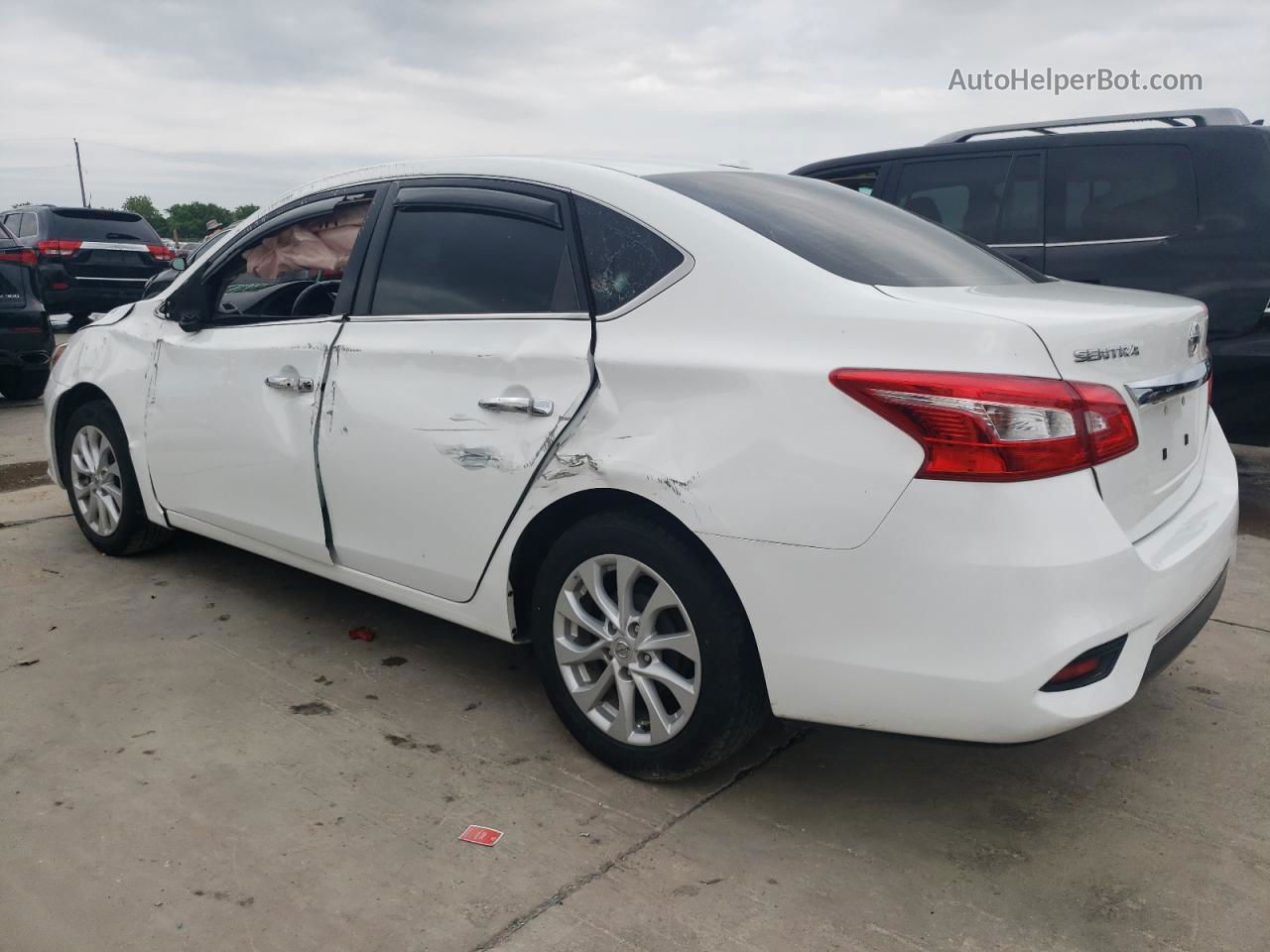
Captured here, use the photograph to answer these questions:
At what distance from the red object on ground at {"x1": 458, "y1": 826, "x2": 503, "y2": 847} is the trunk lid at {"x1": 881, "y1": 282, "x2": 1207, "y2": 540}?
5.01 feet

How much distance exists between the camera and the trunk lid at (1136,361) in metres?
2.25

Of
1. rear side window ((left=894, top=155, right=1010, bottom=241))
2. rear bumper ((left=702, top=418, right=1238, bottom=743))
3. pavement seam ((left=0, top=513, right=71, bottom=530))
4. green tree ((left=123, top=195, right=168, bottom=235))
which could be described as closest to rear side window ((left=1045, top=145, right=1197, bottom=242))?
rear side window ((left=894, top=155, right=1010, bottom=241))

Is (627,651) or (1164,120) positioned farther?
(1164,120)

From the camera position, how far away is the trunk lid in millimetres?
2254

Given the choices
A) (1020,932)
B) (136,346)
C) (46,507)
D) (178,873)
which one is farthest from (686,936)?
(46,507)

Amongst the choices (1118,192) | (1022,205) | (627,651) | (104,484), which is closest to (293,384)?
(627,651)

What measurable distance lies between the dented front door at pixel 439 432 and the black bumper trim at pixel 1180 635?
142 cm

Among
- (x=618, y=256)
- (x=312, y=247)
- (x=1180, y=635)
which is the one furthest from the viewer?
(x=312, y=247)

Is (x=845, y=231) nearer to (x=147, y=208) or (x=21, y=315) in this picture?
(x=21, y=315)

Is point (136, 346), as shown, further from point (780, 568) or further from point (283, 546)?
point (780, 568)

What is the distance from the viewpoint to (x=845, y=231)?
9.41ft

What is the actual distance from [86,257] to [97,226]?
24.6 inches

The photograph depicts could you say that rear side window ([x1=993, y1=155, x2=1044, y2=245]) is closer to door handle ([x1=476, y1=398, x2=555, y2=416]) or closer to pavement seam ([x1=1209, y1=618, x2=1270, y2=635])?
pavement seam ([x1=1209, y1=618, x2=1270, y2=635])

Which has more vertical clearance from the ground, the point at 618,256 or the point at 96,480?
the point at 618,256
